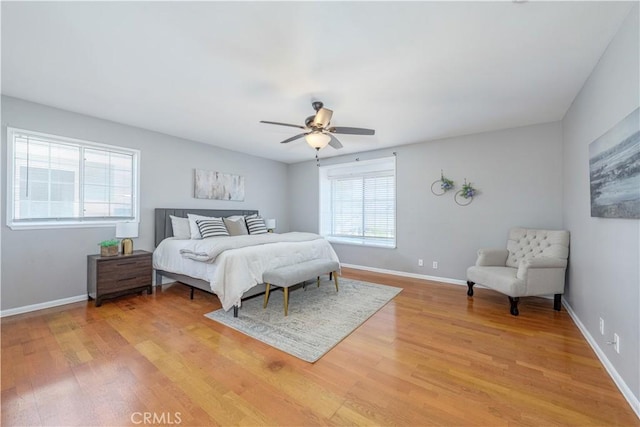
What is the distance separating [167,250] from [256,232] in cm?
150

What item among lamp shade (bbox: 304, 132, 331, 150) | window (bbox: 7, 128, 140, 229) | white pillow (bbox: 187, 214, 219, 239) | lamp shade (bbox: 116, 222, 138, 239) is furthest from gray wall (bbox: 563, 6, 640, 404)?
window (bbox: 7, 128, 140, 229)

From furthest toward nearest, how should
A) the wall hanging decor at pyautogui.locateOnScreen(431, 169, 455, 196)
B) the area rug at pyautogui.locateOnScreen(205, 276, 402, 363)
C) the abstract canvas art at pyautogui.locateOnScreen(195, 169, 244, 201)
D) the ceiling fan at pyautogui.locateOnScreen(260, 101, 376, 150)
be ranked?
the abstract canvas art at pyautogui.locateOnScreen(195, 169, 244, 201) < the wall hanging decor at pyautogui.locateOnScreen(431, 169, 455, 196) < the ceiling fan at pyautogui.locateOnScreen(260, 101, 376, 150) < the area rug at pyautogui.locateOnScreen(205, 276, 402, 363)

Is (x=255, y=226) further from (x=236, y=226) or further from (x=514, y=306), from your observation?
(x=514, y=306)

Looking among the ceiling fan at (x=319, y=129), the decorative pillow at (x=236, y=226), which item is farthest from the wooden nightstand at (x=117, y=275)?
the ceiling fan at (x=319, y=129)

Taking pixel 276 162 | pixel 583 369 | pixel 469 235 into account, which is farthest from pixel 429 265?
pixel 276 162

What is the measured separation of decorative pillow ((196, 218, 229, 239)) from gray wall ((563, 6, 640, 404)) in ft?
14.6

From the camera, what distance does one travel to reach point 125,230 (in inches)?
141

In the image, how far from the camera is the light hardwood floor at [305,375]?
1589mm

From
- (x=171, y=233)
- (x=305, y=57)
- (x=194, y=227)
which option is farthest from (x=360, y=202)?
(x=305, y=57)

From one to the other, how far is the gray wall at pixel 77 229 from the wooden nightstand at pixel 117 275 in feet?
0.87

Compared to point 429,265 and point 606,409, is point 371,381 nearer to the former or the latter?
point 606,409

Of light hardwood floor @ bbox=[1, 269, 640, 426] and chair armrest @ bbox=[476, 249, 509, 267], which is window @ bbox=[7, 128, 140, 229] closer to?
light hardwood floor @ bbox=[1, 269, 640, 426]

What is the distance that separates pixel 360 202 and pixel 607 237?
4041mm

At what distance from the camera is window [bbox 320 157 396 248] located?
17.8 ft
